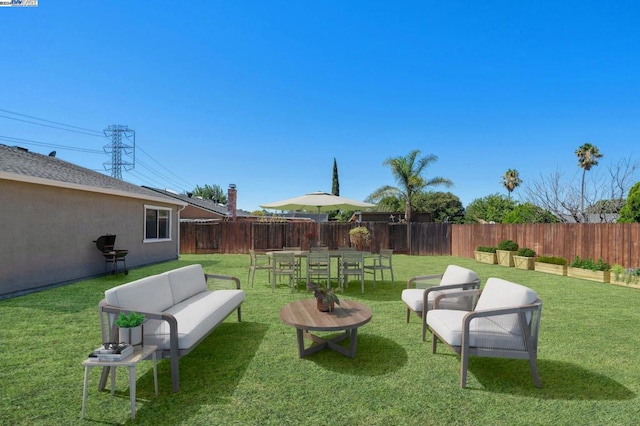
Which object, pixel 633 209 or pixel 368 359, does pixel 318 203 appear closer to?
pixel 368 359

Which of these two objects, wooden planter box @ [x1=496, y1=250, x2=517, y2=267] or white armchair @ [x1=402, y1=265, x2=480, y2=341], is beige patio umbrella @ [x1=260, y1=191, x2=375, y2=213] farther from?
wooden planter box @ [x1=496, y1=250, x2=517, y2=267]

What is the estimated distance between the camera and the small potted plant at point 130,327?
8.09 ft

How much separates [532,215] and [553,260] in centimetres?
696

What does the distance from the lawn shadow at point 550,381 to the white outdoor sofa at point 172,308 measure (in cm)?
259

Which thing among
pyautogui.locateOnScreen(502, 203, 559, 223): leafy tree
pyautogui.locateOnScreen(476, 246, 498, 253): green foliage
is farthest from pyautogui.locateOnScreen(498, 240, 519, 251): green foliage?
pyautogui.locateOnScreen(502, 203, 559, 223): leafy tree

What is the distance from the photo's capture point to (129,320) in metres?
2.48

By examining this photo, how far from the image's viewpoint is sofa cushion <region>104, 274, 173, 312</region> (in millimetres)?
2871

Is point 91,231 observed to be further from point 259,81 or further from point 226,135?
point 226,135

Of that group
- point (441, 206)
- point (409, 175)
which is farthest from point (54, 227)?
point (441, 206)

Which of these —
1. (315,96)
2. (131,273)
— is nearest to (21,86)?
(131,273)

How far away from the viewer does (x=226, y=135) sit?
18656mm

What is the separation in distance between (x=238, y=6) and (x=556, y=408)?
1061cm

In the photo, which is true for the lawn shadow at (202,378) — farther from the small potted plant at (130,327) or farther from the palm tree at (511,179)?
the palm tree at (511,179)

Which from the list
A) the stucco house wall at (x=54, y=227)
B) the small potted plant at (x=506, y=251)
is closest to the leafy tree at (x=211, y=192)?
the stucco house wall at (x=54, y=227)
